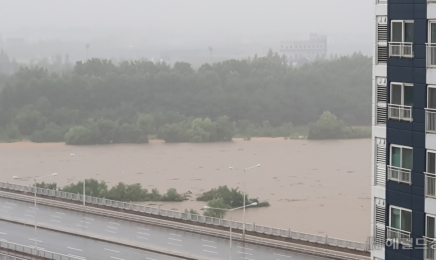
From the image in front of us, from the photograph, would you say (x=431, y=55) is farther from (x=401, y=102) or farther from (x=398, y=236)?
(x=398, y=236)

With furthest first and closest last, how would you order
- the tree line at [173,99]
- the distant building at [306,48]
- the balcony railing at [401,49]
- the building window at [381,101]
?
the distant building at [306,48], the tree line at [173,99], the building window at [381,101], the balcony railing at [401,49]

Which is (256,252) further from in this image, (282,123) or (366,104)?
(366,104)

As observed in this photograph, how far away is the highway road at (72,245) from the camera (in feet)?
84.2

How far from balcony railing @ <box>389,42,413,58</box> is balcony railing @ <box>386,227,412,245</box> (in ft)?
5.78

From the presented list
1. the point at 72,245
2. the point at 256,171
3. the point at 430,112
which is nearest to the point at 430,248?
the point at 430,112

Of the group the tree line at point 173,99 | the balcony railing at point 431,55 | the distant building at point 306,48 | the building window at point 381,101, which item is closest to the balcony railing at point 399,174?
the building window at point 381,101

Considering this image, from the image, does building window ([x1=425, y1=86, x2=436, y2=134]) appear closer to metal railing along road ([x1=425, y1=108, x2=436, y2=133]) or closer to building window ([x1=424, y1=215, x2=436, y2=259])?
metal railing along road ([x1=425, y1=108, x2=436, y2=133])

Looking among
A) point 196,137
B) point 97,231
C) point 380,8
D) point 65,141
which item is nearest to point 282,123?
point 196,137

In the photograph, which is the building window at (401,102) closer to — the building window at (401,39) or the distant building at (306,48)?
the building window at (401,39)

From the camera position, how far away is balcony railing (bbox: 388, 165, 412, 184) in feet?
26.8

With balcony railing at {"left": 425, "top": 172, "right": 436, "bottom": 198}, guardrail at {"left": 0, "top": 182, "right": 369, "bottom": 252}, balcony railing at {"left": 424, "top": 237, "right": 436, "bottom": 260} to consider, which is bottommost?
guardrail at {"left": 0, "top": 182, "right": 369, "bottom": 252}

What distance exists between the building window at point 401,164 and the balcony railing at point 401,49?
0.92 metres

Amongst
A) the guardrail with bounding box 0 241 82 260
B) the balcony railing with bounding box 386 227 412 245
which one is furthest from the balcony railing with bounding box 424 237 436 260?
the guardrail with bounding box 0 241 82 260

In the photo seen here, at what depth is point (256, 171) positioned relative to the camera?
49375mm
